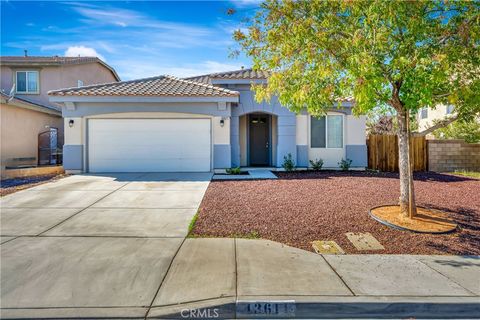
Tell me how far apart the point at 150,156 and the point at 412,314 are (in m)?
11.1

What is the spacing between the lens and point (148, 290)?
11.2ft

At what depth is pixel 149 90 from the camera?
12.5m

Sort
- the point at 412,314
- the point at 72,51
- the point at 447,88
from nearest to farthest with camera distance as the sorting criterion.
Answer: the point at 412,314 → the point at 447,88 → the point at 72,51

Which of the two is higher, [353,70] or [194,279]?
[353,70]

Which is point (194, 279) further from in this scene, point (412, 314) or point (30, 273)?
point (412, 314)

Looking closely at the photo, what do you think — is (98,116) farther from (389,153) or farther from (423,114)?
(423,114)

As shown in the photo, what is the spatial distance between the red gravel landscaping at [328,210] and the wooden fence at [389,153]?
3.01 m

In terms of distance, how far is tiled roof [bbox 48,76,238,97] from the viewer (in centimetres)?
1202

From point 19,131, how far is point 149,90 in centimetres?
748

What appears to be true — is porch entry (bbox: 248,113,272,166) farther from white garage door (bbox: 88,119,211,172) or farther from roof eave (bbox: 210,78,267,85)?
white garage door (bbox: 88,119,211,172)

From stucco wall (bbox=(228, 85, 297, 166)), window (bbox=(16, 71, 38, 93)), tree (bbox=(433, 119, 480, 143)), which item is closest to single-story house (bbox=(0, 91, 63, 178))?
window (bbox=(16, 71, 38, 93))

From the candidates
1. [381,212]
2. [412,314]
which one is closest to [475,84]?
[381,212]

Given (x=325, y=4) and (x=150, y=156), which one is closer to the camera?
(x=325, y=4)

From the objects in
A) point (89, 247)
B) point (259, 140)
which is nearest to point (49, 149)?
point (259, 140)
